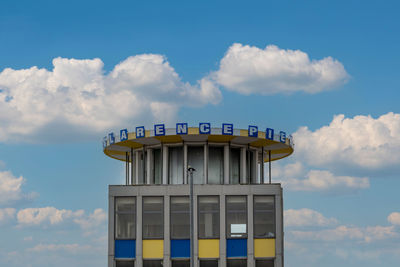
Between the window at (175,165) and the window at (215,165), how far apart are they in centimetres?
261

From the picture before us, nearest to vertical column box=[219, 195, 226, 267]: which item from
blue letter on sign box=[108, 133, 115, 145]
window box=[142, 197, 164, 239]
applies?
window box=[142, 197, 164, 239]

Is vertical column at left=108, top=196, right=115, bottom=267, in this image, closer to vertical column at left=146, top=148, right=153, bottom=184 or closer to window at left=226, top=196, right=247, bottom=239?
vertical column at left=146, top=148, right=153, bottom=184

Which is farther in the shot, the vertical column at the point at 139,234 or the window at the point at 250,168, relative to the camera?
the window at the point at 250,168

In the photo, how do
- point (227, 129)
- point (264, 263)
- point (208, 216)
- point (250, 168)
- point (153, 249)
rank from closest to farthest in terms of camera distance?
point (153, 249)
point (264, 263)
point (208, 216)
point (227, 129)
point (250, 168)

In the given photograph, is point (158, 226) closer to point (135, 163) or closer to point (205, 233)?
point (205, 233)

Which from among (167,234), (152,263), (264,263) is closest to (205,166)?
(167,234)

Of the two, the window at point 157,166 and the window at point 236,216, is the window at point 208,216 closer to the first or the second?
the window at point 236,216

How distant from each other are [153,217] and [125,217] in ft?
8.16

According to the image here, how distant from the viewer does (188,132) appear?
58094 mm

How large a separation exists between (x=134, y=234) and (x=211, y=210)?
6.86 metres

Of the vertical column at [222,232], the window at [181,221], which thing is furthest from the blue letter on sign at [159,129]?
the vertical column at [222,232]

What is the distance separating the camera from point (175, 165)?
2402 inches

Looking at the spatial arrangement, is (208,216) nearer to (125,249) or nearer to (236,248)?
(236,248)

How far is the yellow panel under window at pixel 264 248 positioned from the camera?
5694 cm
